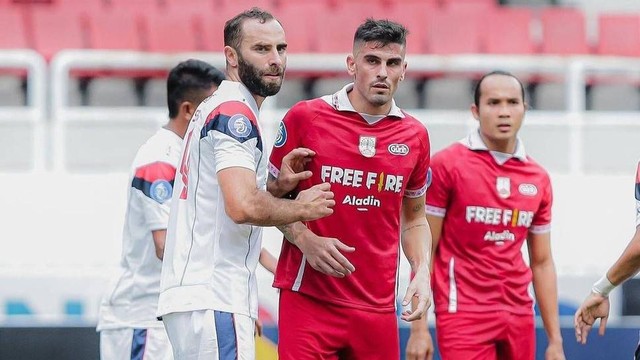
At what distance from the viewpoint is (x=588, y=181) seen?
9.32 m

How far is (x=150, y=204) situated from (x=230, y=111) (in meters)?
1.13

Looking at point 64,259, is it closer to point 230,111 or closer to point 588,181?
point 588,181

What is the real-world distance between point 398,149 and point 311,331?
2.80 feet

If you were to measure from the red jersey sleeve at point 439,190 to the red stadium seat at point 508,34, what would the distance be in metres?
6.26

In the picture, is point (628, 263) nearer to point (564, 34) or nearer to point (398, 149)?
point (398, 149)

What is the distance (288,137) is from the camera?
17.1 feet

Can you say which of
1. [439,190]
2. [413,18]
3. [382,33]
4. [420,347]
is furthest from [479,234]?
[413,18]

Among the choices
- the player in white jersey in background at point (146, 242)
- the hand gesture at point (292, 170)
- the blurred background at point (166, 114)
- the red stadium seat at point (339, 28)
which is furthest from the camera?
the red stadium seat at point (339, 28)

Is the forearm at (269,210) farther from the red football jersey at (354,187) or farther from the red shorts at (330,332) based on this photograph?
the red shorts at (330,332)

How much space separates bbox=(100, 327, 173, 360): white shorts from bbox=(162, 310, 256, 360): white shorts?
110 centimetres

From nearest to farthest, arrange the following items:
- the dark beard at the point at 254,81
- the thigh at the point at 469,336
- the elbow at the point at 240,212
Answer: the elbow at the point at 240,212 → the dark beard at the point at 254,81 → the thigh at the point at 469,336

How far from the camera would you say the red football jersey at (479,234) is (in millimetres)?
6234

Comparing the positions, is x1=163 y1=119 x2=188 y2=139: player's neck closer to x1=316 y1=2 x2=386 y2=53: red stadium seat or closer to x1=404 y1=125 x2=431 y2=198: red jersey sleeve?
x1=404 y1=125 x2=431 y2=198: red jersey sleeve

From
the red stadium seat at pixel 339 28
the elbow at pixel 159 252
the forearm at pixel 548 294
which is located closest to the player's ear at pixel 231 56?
the elbow at pixel 159 252
